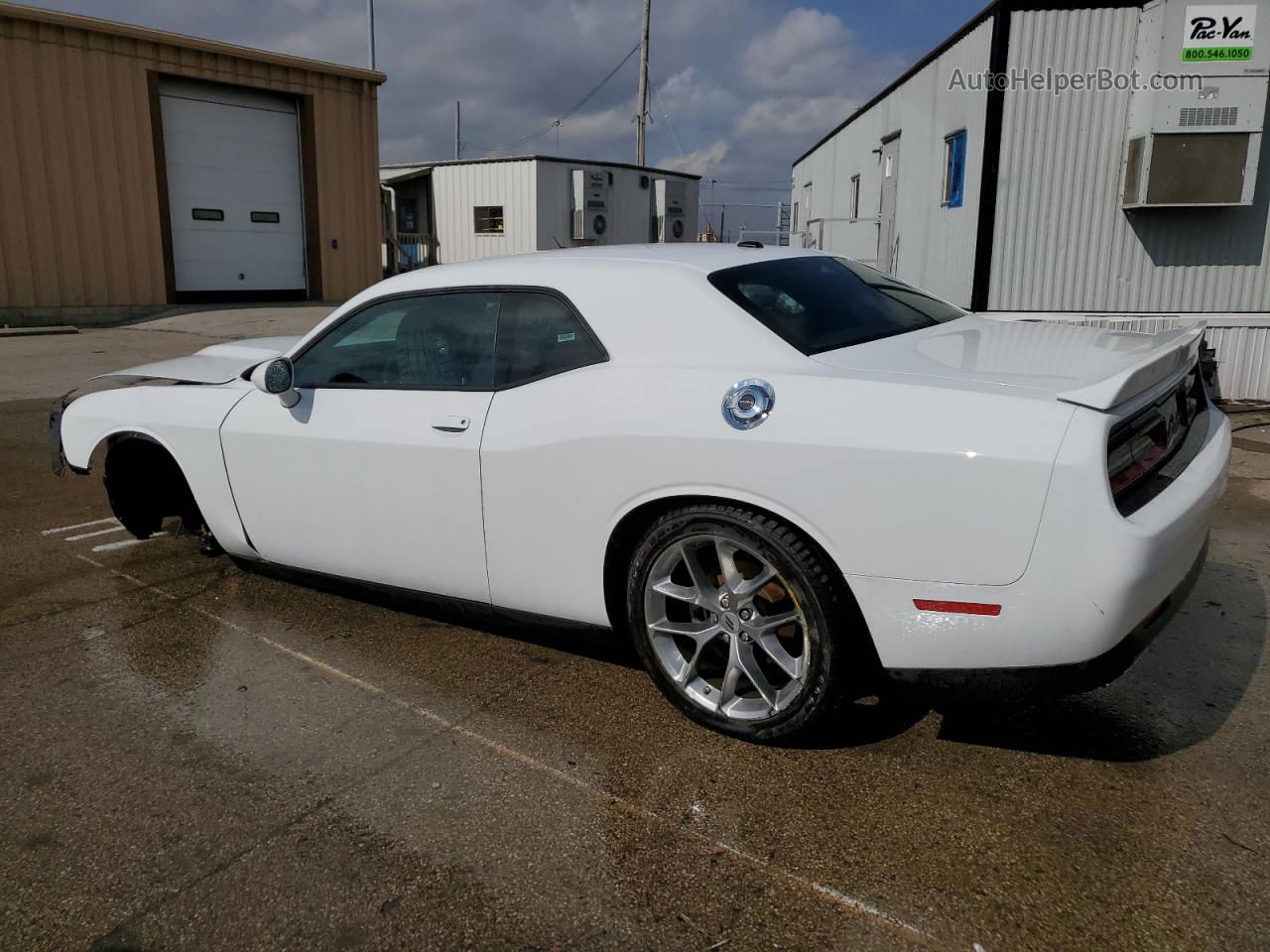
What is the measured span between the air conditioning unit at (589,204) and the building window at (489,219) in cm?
206

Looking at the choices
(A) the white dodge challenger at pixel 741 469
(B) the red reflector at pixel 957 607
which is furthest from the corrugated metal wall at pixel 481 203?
(B) the red reflector at pixel 957 607

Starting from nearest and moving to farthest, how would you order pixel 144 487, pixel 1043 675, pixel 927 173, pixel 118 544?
pixel 1043 675, pixel 144 487, pixel 118 544, pixel 927 173

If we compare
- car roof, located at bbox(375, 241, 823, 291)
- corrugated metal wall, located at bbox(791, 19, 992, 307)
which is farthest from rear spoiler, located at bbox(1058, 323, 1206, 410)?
corrugated metal wall, located at bbox(791, 19, 992, 307)

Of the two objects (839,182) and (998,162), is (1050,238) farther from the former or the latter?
(839,182)

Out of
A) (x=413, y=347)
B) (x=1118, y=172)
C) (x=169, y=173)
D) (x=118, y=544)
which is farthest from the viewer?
(x=169, y=173)

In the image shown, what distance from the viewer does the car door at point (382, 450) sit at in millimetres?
3500

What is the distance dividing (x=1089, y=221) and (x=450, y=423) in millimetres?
8558

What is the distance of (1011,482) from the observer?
2461 mm

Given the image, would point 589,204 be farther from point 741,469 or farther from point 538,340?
point 741,469

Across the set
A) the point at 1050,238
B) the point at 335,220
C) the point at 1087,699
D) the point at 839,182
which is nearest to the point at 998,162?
the point at 1050,238

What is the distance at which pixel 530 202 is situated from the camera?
2667cm

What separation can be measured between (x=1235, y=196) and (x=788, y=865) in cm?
919

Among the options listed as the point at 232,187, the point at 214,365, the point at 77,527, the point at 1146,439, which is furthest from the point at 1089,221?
the point at 232,187

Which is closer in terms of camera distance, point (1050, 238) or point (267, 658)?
point (267, 658)
